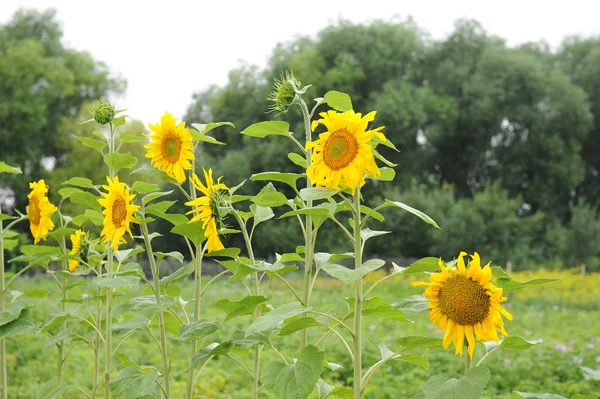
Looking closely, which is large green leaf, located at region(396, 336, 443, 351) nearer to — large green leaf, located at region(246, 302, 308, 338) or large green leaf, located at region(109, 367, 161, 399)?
large green leaf, located at region(246, 302, 308, 338)

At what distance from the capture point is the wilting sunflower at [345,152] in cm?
150

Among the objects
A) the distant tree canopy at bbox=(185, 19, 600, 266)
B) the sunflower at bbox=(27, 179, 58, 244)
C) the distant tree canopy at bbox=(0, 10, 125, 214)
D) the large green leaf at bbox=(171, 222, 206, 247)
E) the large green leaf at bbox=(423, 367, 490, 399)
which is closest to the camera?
the large green leaf at bbox=(423, 367, 490, 399)

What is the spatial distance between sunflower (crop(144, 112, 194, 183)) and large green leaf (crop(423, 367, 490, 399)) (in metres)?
0.89

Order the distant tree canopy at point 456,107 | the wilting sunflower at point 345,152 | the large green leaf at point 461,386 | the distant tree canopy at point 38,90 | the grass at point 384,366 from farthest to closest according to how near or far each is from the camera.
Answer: the distant tree canopy at point 456,107 < the distant tree canopy at point 38,90 < the grass at point 384,366 < the wilting sunflower at point 345,152 < the large green leaf at point 461,386

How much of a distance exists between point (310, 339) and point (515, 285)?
4.76 m

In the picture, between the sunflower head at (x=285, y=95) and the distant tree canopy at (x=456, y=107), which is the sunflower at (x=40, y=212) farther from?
the distant tree canopy at (x=456, y=107)

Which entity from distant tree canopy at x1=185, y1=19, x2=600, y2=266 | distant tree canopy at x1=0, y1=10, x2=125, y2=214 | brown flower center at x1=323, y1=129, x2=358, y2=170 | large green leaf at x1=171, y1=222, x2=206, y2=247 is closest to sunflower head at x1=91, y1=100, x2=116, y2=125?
large green leaf at x1=171, y1=222, x2=206, y2=247

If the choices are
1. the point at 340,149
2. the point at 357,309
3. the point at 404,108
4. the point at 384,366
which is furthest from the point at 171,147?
the point at 404,108

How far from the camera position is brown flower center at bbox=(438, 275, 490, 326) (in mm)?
1423

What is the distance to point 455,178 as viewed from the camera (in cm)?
2123

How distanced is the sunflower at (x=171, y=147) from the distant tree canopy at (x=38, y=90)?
16613 millimetres

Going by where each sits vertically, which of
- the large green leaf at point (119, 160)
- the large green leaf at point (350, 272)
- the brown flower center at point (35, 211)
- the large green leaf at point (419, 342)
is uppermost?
A: the large green leaf at point (119, 160)

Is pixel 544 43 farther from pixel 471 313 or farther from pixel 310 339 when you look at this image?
pixel 471 313

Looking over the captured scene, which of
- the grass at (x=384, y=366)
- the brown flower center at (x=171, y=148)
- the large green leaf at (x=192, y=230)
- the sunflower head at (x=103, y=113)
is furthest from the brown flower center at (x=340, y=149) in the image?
the grass at (x=384, y=366)
